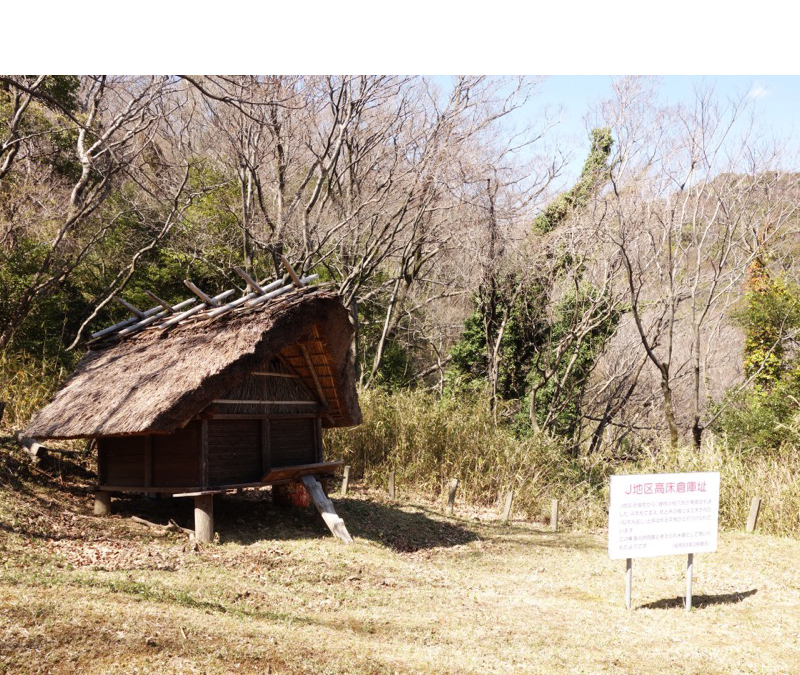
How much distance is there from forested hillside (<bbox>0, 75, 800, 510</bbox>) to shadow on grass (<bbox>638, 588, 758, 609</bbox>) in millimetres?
5427

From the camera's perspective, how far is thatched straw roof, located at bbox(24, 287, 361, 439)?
768 cm

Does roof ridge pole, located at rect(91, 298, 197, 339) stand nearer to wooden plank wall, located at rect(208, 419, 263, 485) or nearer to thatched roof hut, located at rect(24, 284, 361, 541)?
thatched roof hut, located at rect(24, 284, 361, 541)

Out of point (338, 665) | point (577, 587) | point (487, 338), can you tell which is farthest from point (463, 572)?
point (487, 338)

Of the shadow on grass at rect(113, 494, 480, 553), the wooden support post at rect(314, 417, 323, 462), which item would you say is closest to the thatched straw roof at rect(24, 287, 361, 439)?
the wooden support post at rect(314, 417, 323, 462)

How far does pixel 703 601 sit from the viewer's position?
7320mm

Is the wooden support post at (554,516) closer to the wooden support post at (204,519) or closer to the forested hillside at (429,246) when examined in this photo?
the forested hillside at (429,246)

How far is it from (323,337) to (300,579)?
3141 mm

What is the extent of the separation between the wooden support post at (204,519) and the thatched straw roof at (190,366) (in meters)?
1.16

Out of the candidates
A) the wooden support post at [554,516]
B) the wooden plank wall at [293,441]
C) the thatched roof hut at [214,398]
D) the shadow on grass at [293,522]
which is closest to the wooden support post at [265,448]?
the thatched roof hut at [214,398]

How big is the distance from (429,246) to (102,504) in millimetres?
12107

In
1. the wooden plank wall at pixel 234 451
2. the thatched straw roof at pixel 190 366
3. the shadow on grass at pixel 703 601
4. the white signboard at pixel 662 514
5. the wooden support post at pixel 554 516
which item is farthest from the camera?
the wooden support post at pixel 554 516

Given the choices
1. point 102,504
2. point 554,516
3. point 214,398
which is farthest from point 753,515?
point 102,504

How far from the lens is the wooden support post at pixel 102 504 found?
8.86m

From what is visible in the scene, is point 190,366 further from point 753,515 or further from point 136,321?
point 753,515
